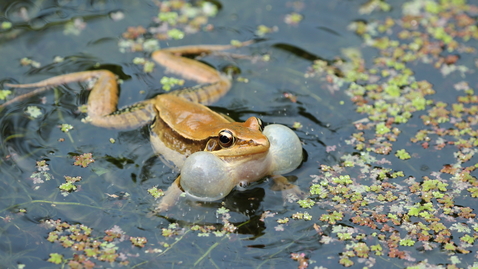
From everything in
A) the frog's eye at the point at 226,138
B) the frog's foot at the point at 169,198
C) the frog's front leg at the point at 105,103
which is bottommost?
the frog's foot at the point at 169,198

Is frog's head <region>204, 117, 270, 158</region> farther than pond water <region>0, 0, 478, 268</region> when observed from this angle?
Yes

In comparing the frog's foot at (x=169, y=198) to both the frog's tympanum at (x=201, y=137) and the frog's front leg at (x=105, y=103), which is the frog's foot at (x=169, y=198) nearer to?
the frog's tympanum at (x=201, y=137)

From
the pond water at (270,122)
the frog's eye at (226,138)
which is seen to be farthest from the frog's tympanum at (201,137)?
the pond water at (270,122)

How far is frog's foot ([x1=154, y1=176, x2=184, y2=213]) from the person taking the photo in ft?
17.8

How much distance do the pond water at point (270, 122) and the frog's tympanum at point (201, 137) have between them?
6.1 inches

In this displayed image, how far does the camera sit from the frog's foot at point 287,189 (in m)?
5.59

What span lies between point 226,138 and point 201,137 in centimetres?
37

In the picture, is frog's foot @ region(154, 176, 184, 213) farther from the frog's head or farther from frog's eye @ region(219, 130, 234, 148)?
frog's eye @ region(219, 130, 234, 148)

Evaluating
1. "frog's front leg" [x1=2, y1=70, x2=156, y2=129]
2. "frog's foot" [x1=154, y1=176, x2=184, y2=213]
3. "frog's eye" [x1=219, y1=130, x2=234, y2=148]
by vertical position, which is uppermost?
"frog's eye" [x1=219, y1=130, x2=234, y2=148]

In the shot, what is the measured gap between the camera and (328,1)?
28.8 feet

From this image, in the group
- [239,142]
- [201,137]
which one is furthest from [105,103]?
[239,142]

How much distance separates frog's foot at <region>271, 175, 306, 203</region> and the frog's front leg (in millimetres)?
1839

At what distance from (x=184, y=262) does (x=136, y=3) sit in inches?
208

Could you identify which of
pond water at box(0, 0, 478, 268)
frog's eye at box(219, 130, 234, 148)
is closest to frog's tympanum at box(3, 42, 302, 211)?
frog's eye at box(219, 130, 234, 148)
